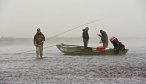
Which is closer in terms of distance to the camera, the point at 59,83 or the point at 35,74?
the point at 59,83

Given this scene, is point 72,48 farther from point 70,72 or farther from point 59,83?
point 59,83

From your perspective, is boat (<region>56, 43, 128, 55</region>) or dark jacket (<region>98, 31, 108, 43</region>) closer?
boat (<region>56, 43, 128, 55</region>)

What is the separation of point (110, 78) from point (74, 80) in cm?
175

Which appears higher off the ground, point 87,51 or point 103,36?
point 103,36

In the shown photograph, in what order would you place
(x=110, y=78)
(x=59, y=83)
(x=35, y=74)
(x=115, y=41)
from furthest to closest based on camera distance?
(x=115, y=41) < (x=35, y=74) < (x=110, y=78) < (x=59, y=83)

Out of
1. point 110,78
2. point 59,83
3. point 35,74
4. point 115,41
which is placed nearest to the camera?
point 59,83

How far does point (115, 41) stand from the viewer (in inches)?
1470

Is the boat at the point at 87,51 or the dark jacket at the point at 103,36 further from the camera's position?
the dark jacket at the point at 103,36

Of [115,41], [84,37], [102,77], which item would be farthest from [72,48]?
[102,77]

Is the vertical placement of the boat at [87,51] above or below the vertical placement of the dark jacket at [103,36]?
below

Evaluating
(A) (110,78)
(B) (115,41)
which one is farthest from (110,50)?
(A) (110,78)

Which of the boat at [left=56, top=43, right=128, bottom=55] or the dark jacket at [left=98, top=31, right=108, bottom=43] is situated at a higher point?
the dark jacket at [left=98, top=31, right=108, bottom=43]

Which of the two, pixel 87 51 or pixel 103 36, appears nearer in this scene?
pixel 103 36

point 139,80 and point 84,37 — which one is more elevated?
point 84,37
